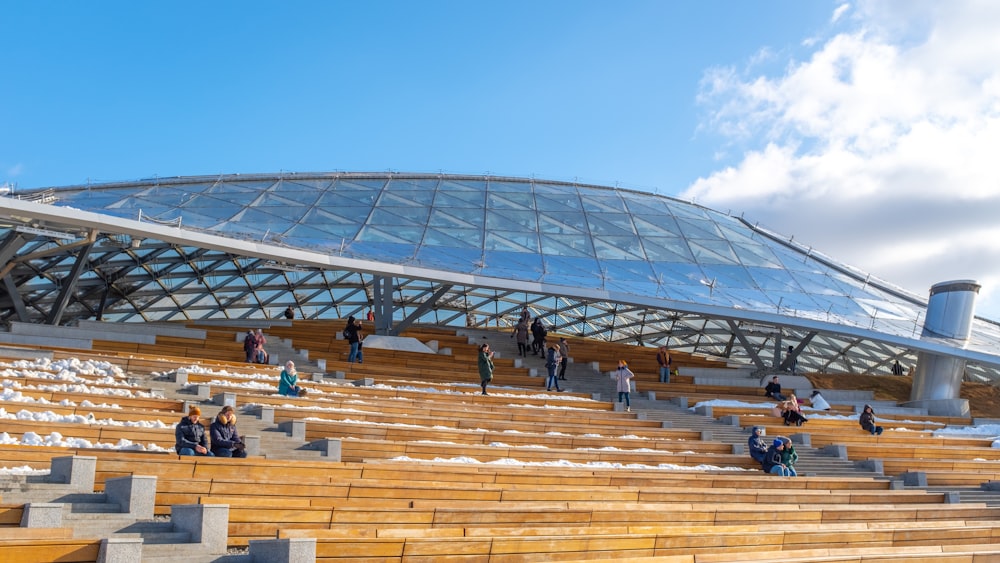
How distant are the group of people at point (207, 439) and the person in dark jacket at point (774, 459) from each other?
1162 cm

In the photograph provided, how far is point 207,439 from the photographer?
13.1 m

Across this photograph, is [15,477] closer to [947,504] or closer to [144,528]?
[144,528]

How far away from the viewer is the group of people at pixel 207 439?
12.7 m

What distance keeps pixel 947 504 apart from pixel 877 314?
16516 millimetres

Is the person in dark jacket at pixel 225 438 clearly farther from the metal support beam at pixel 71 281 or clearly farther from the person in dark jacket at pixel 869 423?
the person in dark jacket at pixel 869 423

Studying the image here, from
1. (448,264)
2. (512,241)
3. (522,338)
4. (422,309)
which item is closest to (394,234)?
(448,264)

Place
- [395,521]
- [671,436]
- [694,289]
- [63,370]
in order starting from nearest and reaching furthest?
[395,521] → [63,370] → [671,436] → [694,289]

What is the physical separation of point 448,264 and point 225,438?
1766 centimetres

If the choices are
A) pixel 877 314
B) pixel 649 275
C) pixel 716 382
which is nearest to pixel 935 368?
pixel 877 314

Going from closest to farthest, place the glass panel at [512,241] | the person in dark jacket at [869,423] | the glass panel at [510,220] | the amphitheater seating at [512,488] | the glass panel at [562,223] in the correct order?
the amphitheater seating at [512,488] → the person in dark jacket at [869,423] → the glass panel at [512,241] → the glass panel at [510,220] → the glass panel at [562,223]

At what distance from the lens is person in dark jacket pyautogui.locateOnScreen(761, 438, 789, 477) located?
19.8m

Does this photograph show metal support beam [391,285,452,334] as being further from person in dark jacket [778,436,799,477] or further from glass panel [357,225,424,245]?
person in dark jacket [778,436,799,477]

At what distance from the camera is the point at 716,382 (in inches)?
1336

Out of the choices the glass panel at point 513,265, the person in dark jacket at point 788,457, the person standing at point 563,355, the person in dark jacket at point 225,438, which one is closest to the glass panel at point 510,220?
the glass panel at point 513,265
